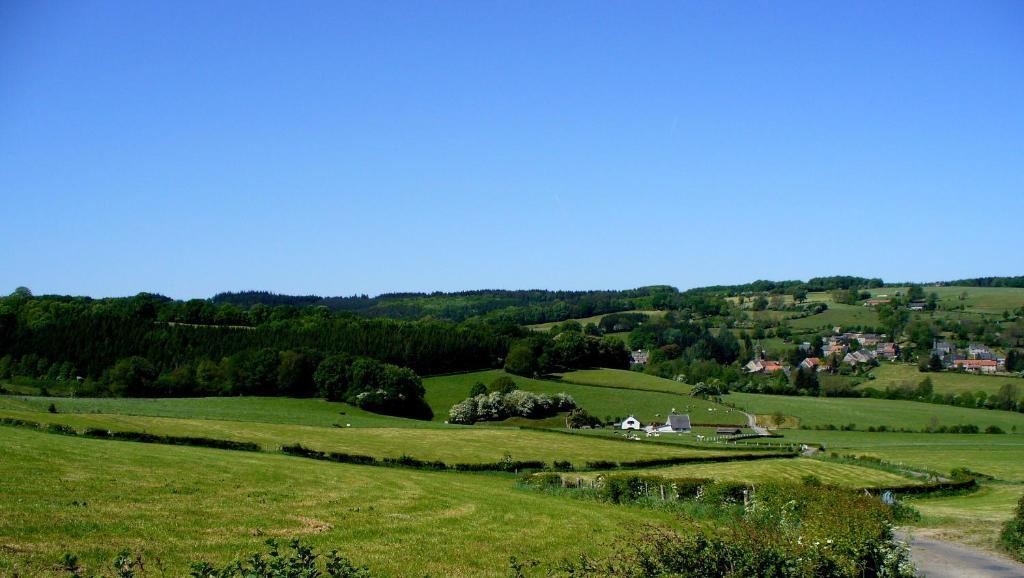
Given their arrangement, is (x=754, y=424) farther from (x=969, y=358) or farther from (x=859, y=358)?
(x=969, y=358)

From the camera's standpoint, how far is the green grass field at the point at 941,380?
141m

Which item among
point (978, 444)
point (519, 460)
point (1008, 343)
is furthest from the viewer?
point (1008, 343)

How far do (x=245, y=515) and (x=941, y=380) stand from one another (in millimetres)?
150976

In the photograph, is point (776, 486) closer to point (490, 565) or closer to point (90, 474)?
point (490, 565)

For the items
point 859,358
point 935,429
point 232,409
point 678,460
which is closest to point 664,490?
point 678,460

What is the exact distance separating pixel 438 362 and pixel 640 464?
249 ft

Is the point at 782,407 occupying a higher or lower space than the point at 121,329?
lower

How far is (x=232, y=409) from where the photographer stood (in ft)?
301

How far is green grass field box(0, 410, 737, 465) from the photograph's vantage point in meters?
57.5

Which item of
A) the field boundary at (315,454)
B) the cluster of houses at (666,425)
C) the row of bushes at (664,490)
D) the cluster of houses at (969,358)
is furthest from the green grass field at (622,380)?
the row of bushes at (664,490)

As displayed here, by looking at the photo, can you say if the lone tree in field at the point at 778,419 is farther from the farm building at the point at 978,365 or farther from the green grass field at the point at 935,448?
the farm building at the point at 978,365

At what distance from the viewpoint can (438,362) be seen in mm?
138125

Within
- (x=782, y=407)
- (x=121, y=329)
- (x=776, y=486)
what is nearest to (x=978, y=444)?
(x=782, y=407)

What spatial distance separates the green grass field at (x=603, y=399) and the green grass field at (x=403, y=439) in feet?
111
